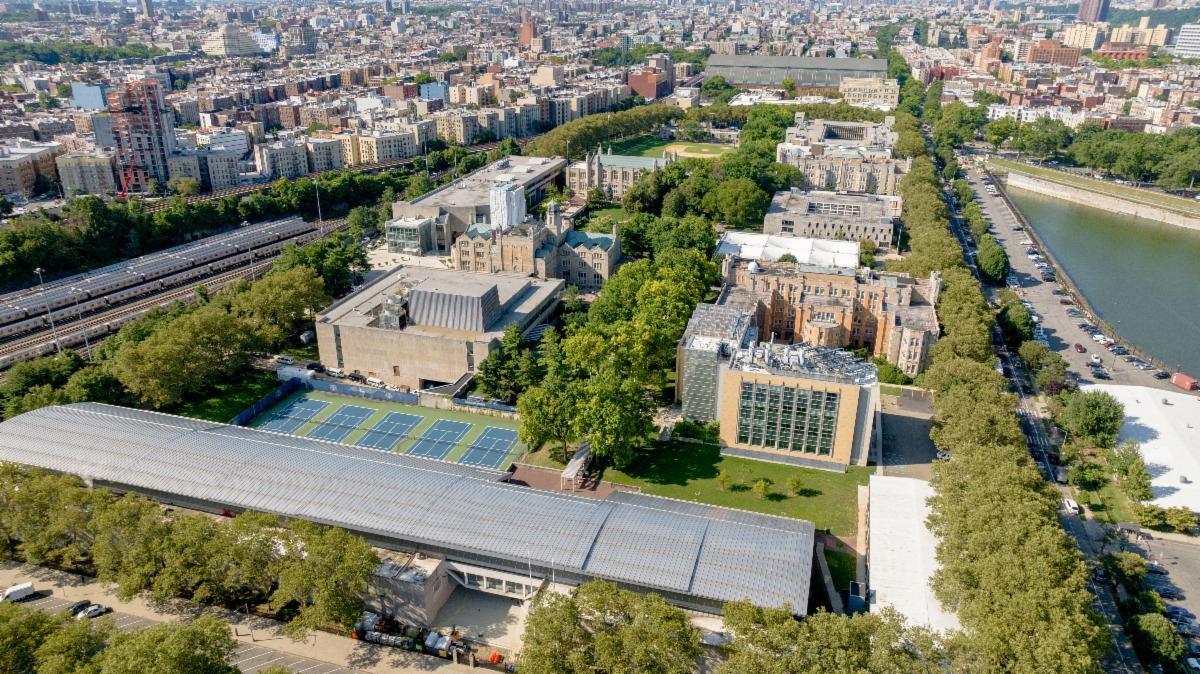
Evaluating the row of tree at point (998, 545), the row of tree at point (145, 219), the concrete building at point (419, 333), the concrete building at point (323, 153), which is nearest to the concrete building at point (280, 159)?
the concrete building at point (323, 153)

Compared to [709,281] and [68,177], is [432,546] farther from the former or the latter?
[68,177]

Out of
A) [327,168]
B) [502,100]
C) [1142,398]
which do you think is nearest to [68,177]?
[327,168]

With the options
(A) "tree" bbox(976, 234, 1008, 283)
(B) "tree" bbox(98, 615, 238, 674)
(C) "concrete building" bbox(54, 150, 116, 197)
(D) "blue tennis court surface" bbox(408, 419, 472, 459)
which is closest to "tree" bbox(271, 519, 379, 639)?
(B) "tree" bbox(98, 615, 238, 674)

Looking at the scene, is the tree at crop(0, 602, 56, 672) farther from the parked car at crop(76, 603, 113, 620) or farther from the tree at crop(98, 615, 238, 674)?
the parked car at crop(76, 603, 113, 620)

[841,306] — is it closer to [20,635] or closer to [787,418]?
[787,418]

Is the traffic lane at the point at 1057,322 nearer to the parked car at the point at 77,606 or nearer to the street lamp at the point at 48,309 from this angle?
the parked car at the point at 77,606

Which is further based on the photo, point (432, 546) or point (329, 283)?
point (329, 283)
